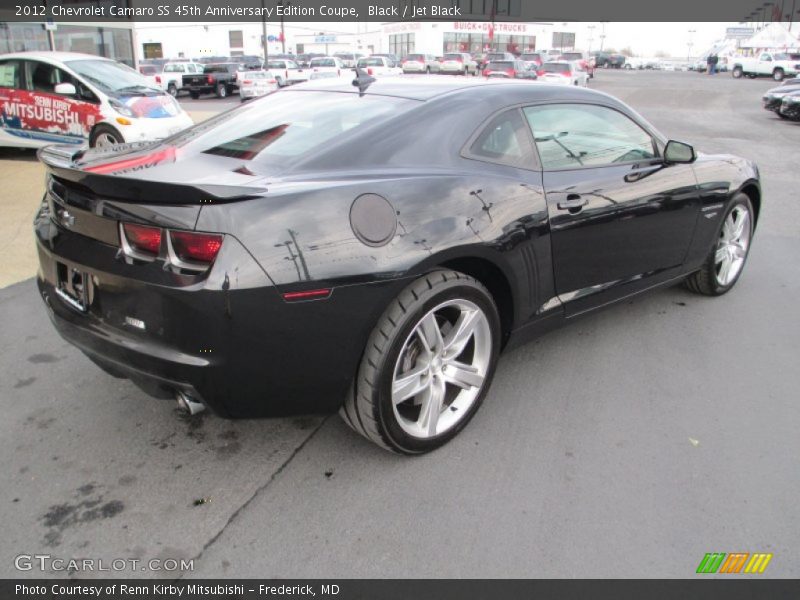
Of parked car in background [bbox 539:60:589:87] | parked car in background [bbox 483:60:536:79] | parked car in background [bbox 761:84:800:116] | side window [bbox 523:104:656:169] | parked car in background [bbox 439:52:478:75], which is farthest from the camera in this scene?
parked car in background [bbox 439:52:478:75]

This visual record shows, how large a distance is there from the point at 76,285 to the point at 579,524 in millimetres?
2197

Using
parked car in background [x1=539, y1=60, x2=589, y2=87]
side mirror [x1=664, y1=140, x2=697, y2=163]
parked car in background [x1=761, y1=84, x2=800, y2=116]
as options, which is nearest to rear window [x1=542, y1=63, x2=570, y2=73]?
parked car in background [x1=539, y1=60, x2=589, y2=87]

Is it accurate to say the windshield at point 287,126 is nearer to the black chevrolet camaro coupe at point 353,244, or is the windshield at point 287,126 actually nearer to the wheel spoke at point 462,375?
the black chevrolet camaro coupe at point 353,244

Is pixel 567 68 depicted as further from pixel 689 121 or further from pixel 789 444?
pixel 789 444

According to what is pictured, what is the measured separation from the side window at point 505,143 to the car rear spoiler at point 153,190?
116cm

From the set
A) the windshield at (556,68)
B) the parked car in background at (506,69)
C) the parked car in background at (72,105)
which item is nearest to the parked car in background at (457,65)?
the parked car in background at (506,69)

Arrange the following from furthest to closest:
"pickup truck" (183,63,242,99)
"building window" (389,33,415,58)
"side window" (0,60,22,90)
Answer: "building window" (389,33,415,58) < "pickup truck" (183,63,242,99) < "side window" (0,60,22,90)

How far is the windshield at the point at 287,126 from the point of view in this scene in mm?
2871

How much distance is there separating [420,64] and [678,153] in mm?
39640

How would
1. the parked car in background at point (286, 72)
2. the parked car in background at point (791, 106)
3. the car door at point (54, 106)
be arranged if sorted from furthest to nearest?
the parked car in background at point (286, 72)
the parked car in background at point (791, 106)
the car door at point (54, 106)

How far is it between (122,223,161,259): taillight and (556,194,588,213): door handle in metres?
1.89

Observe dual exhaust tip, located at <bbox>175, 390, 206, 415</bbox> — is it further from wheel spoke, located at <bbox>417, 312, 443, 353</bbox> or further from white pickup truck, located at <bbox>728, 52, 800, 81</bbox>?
white pickup truck, located at <bbox>728, 52, 800, 81</bbox>

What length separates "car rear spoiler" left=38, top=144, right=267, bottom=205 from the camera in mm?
2207

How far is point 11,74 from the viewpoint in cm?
995
